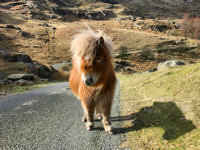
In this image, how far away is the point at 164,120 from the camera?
4504 mm

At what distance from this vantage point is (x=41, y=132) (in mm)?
4801

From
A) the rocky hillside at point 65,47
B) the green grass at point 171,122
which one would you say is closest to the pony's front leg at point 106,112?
the green grass at point 171,122

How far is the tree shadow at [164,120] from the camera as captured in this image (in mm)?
3734

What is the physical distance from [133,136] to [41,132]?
9.79ft

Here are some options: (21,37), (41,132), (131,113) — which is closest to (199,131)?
(131,113)

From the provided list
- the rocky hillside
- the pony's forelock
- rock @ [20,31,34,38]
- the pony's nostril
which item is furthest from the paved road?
rock @ [20,31,34,38]

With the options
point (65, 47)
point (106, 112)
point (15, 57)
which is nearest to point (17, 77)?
point (15, 57)

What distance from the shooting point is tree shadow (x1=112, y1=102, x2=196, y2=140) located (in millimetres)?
3734

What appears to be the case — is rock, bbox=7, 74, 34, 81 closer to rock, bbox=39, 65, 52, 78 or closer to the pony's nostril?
rock, bbox=39, 65, 52, 78

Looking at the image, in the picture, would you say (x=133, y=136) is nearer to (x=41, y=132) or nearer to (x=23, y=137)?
(x=41, y=132)

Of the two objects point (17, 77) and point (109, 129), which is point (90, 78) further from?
point (17, 77)

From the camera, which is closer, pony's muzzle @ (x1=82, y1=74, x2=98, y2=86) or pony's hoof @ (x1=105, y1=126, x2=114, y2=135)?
pony's muzzle @ (x1=82, y1=74, x2=98, y2=86)

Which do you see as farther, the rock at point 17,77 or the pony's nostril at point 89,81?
the rock at point 17,77

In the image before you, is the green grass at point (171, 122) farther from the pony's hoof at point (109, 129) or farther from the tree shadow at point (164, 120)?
the pony's hoof at point (109, 129)
